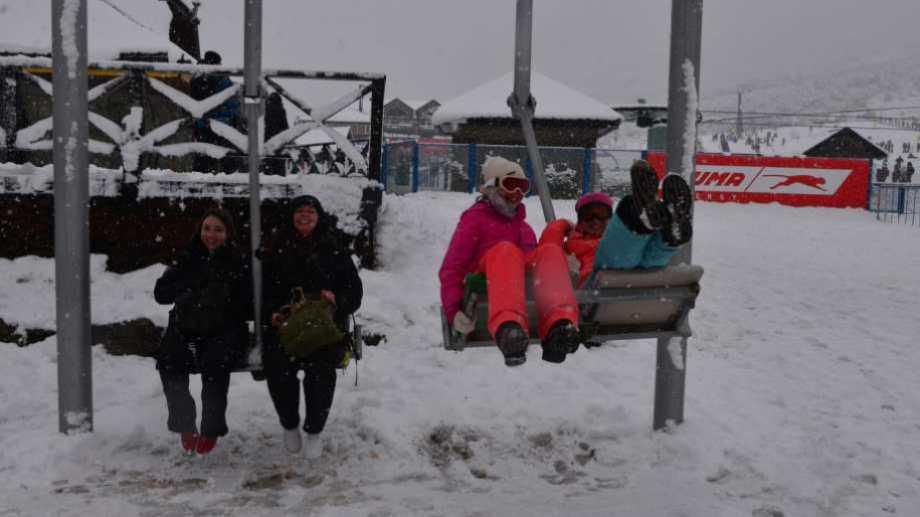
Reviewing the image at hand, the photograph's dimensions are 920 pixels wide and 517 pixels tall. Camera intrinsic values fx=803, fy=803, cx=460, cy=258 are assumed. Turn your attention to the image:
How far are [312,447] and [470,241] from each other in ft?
4.79

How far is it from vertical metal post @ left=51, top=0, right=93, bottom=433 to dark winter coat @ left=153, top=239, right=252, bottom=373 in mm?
458

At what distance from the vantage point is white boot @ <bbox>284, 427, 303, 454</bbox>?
439cm

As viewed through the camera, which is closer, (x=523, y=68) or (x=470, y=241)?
(x=470, y=241)

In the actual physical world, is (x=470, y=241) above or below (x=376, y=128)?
below

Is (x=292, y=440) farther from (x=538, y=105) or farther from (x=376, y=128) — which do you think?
(x=538, y=105)

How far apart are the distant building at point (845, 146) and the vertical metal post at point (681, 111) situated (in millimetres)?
44239

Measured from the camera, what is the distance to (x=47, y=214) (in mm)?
6438

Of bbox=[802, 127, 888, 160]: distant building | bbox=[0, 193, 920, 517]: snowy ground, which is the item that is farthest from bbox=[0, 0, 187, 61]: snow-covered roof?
bbox=[802, 127, 888, 160]: distant building

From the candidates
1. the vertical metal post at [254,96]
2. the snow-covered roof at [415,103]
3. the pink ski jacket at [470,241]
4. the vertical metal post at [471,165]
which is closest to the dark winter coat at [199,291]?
the vertical metal post at [254,96]

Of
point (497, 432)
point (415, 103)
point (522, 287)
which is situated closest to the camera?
point (522, 287)

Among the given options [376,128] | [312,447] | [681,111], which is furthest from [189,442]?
[376,128]

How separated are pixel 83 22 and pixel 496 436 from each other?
10.7ft

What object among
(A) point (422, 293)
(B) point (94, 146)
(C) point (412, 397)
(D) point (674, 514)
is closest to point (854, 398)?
(D) point (674, 514)

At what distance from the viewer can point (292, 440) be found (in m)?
4.39
